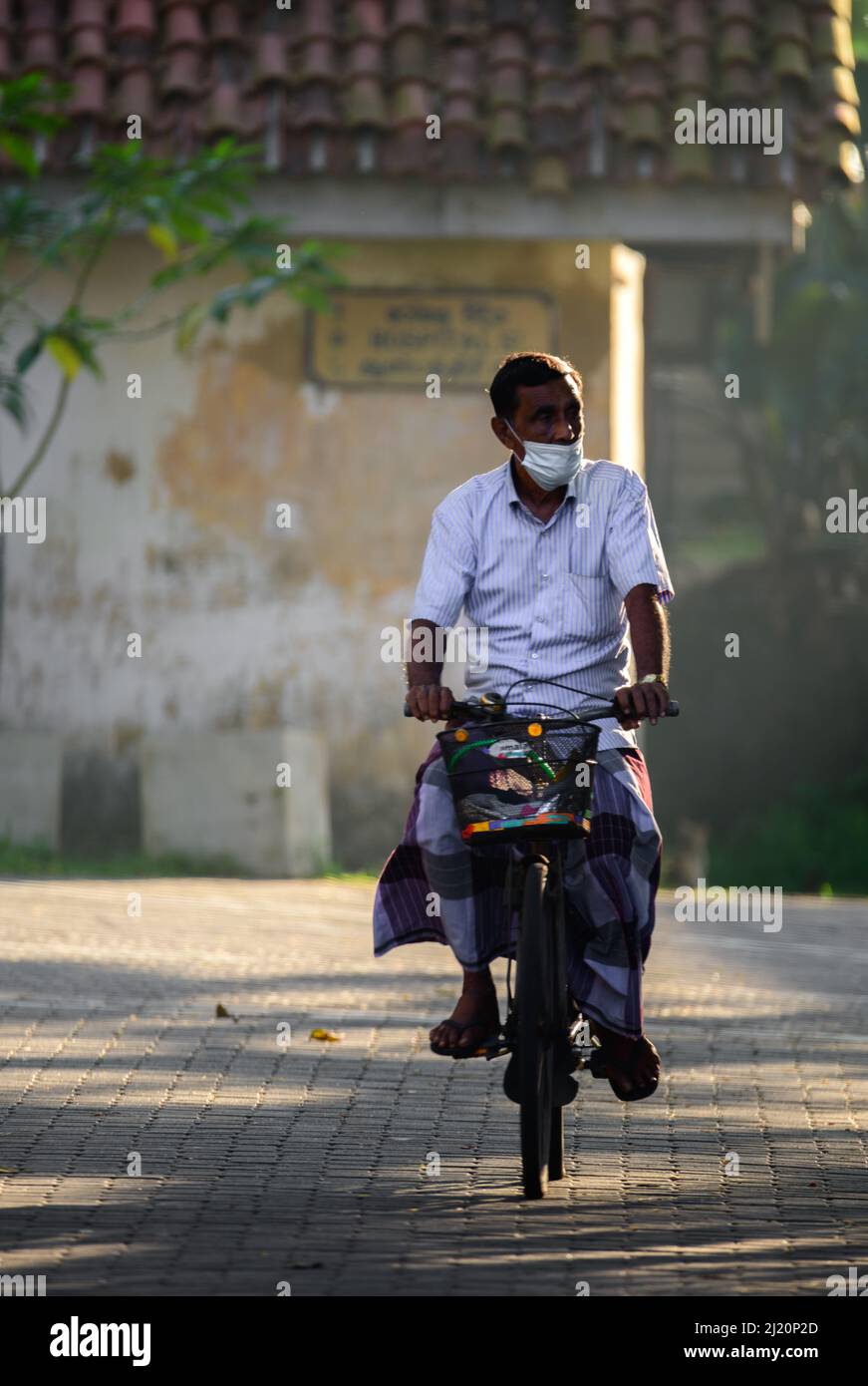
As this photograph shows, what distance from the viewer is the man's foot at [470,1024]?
586 centimetres

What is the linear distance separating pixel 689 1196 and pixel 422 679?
136cm

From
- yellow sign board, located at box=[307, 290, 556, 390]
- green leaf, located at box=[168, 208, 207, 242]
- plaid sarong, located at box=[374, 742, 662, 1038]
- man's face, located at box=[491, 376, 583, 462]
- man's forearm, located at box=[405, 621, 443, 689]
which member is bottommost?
plaid sarong, located at box=[374, 742, 662, 1038]

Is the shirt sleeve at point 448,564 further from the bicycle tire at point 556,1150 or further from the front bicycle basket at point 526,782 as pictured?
the bicycle tire at point 556,1150

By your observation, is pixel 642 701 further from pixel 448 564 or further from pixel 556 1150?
pixel 556 1150

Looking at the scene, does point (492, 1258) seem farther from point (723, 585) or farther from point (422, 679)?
point (723, 585)

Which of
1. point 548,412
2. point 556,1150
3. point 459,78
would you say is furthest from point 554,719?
point 459,78

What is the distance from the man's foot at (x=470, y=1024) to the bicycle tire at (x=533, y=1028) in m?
0.31

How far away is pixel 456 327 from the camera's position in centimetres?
1427

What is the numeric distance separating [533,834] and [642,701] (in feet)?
1.30

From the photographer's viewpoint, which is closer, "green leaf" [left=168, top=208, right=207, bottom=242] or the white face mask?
the white face mask

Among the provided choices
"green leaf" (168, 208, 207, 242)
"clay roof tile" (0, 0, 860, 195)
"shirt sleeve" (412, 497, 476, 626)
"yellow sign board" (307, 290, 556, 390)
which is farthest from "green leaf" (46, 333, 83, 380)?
"shirt sleeve" (412, 497, 476, 626)

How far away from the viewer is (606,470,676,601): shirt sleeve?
582 centimetres

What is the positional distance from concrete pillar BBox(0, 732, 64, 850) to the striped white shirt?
8.58 m

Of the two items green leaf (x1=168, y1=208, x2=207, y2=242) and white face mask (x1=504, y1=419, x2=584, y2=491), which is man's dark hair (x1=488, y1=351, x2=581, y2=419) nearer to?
white face mask (x1=504, y1=419, x2=584, y2=491)
